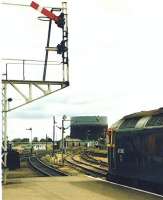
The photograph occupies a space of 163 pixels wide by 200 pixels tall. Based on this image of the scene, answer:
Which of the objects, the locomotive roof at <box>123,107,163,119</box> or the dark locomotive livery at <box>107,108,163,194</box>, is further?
the locomotive roof at <box>123,107,163,119</box>

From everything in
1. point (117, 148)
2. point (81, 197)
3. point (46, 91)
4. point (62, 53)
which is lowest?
point (81, 197)

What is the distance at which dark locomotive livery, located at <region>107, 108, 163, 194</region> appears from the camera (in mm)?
17625

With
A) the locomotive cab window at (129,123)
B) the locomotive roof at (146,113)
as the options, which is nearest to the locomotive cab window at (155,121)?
the locomotive roof at (146,113)

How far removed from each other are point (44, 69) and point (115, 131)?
442 cm

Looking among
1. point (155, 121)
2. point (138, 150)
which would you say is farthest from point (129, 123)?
point (155, 121)

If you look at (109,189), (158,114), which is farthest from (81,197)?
(158,114)

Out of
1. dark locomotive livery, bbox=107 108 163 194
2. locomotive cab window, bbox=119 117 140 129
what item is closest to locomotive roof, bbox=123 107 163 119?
dark locomotive livery, bbox=107 108 163 194

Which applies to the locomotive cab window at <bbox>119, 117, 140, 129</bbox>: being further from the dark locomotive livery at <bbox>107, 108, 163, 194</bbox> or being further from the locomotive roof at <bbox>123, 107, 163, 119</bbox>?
the locomotive roof at <bbox>123, 107, 163, 119</bbox>

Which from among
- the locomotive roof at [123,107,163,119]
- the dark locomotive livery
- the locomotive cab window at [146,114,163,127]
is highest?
the locomotive roof at [123,107,163,119]

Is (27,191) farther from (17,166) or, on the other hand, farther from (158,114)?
(17,166)

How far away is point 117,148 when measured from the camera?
22.1 meters

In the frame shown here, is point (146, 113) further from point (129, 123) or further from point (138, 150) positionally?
point (138, 150)

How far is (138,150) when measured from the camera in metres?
19.4

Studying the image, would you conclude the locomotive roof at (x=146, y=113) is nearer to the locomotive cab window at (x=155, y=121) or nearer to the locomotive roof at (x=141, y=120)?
the locomotive roof at (x=141, y=120)
